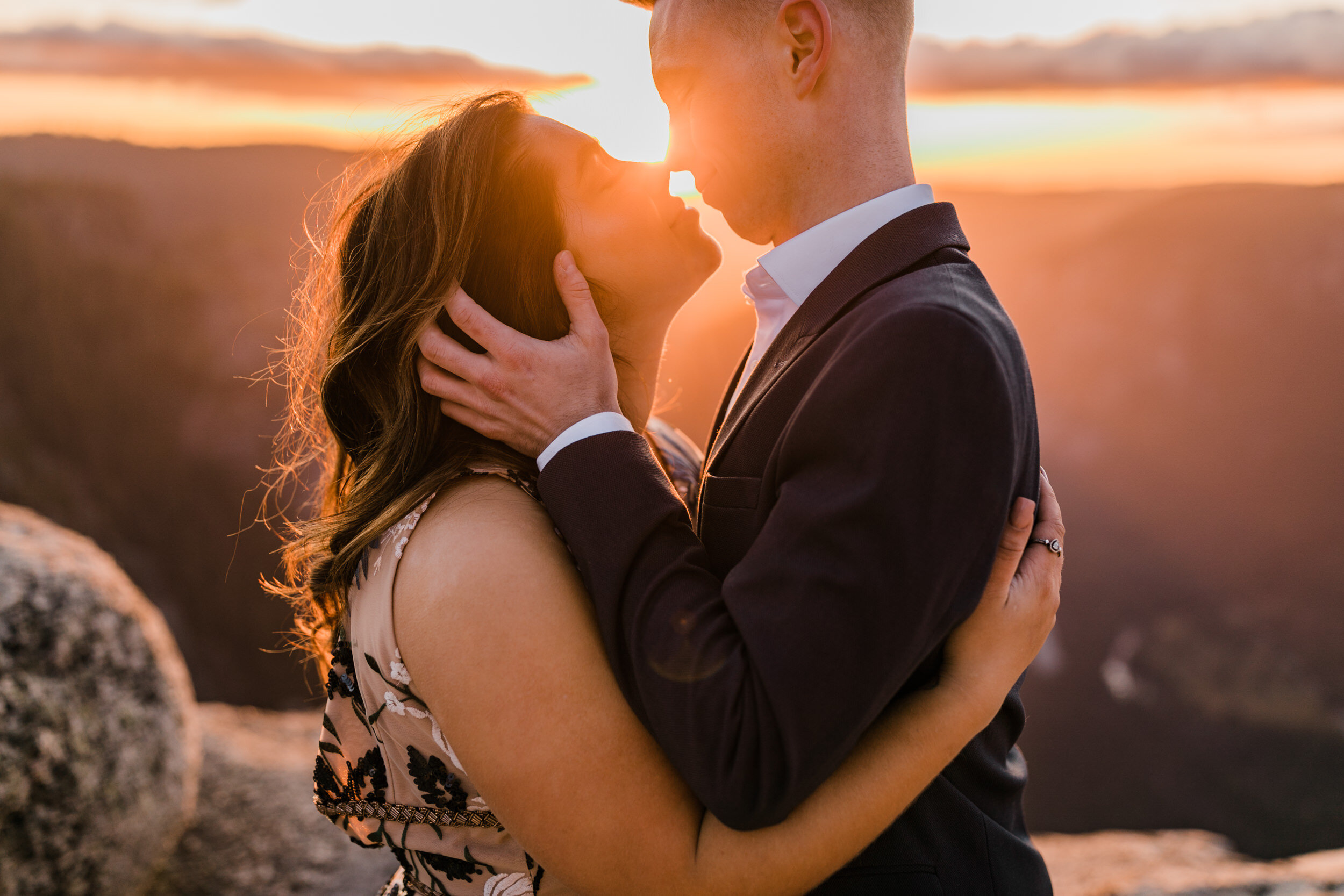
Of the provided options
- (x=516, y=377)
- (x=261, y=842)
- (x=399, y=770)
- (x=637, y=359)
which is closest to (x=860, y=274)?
(x=516, y=377)

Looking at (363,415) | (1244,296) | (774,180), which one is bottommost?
(1244,296)

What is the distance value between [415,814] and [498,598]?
63 centimetres

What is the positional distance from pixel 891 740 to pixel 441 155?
1.61 meters

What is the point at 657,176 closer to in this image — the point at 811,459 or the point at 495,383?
the point at 495,383

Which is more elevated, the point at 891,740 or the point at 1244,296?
the point at 891,740

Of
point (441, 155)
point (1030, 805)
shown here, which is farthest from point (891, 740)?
point (1030, 805)

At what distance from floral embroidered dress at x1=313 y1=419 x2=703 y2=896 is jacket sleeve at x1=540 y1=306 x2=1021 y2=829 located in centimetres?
54

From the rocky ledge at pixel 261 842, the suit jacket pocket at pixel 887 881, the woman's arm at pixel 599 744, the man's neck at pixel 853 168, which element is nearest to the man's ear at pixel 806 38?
the man's neck at pixel 853 168

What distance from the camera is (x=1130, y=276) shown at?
9.43m

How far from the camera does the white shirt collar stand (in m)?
1.68

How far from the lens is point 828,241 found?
5.70 feet

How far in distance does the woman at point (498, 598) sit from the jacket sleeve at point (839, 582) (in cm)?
16

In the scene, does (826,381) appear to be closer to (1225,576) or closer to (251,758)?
(251,758)

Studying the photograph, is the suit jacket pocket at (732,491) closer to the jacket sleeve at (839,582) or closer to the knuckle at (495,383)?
the jacket sleeve at (839,582)
